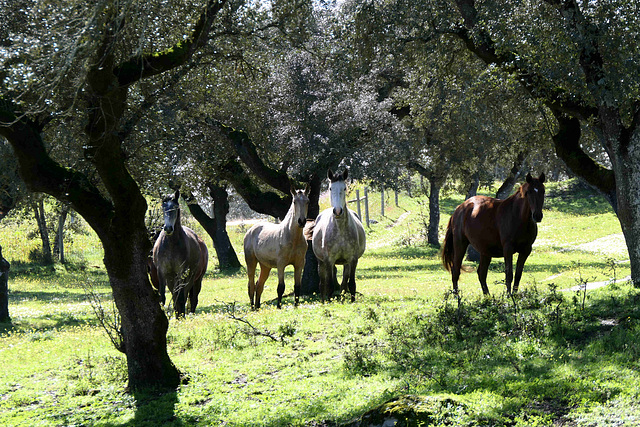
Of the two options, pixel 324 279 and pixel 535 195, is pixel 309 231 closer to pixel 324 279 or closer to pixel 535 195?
pixel 324 279

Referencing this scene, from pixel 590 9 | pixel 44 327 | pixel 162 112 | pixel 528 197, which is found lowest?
pixel 44 327

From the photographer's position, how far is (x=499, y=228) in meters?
A: 15.8

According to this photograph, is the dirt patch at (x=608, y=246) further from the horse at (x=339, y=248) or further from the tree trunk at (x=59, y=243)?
the tree trunk at (x=59, y=243)

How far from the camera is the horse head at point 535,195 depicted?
14.3 meters

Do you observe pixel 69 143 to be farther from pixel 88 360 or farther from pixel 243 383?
pixel 243 383

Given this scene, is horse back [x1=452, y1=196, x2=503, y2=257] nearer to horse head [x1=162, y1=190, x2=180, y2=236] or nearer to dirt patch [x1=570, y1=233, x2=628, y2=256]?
horse head [x1=162, y1=190, x2=180, y2=236]

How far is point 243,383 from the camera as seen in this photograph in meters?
10.1

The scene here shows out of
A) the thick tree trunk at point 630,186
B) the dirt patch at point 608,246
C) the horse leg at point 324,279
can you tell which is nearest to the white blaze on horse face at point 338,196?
the horse leg at point 324,279

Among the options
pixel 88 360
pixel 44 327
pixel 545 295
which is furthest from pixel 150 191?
pixel 545 295

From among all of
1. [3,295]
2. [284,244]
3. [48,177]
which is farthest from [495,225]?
[3,295]

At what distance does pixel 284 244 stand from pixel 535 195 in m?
7.29

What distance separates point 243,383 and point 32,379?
468 centimetres

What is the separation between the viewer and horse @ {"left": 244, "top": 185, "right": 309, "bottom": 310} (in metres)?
16.8

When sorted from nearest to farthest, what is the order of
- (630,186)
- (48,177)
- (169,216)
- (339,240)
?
(48,177) < (630,186) < (339,240) < (169,216)
